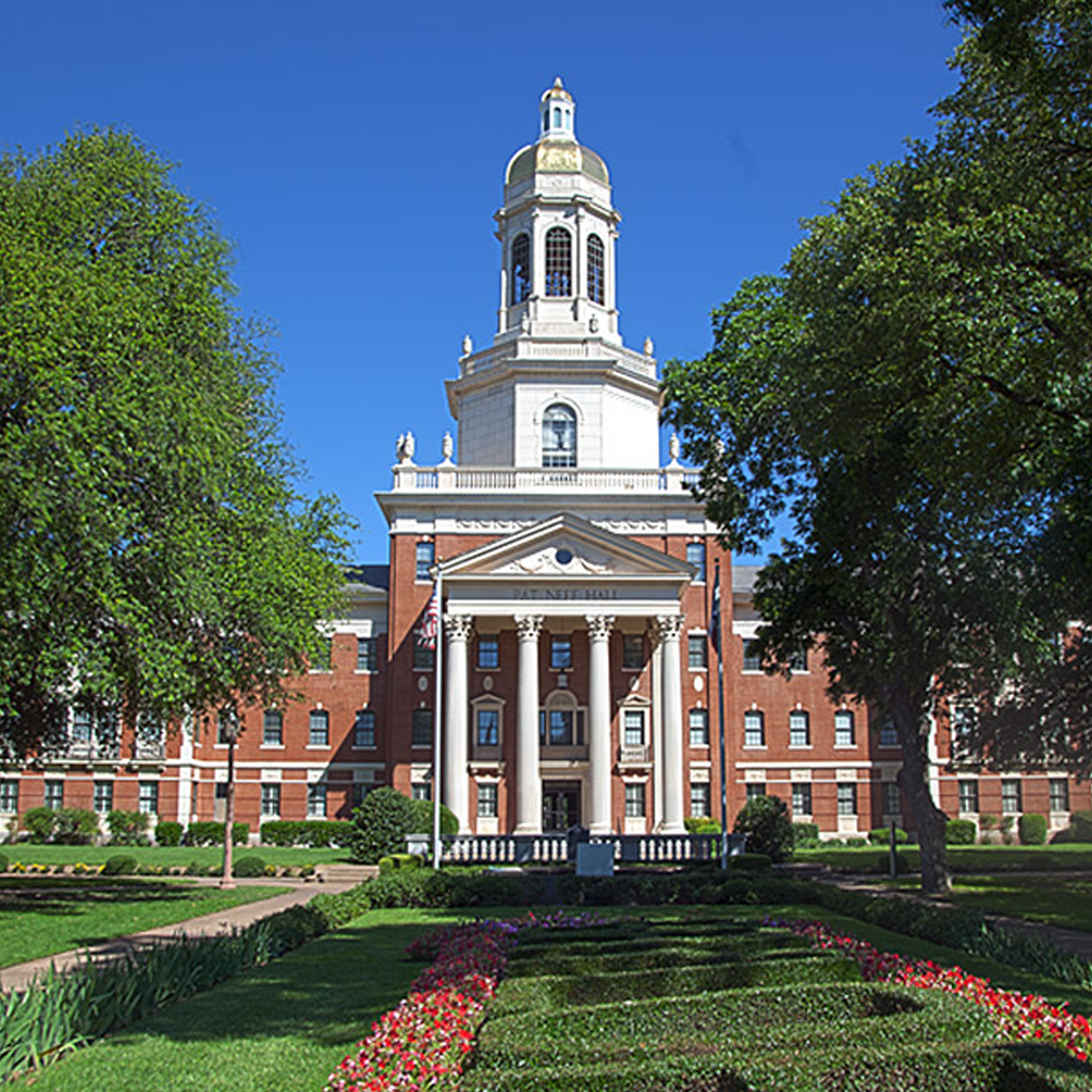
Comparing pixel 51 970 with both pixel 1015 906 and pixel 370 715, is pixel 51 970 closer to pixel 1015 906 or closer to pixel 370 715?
pixel 1015 906

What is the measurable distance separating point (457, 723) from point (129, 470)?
2818cm

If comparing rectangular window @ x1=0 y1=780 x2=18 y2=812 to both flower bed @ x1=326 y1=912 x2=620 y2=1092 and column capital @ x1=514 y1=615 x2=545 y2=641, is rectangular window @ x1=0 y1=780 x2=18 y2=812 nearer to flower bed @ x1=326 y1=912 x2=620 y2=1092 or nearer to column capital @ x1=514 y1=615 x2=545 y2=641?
column capital @ x1=514 y1=615 x2=545 y2=641

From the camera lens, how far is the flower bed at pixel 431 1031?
8.32 metres

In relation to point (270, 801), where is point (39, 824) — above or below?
below

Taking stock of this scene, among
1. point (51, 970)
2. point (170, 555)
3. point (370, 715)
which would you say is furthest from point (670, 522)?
point (51, 970)

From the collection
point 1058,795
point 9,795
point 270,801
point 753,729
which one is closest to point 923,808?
point 753,729

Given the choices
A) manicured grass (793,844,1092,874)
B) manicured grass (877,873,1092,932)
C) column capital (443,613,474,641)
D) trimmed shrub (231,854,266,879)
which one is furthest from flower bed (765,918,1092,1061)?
column capital (443,613,474,641)

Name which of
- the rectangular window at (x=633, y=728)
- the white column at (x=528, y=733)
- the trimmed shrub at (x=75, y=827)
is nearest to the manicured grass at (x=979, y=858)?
the rectangular window at (x=633, y=728)

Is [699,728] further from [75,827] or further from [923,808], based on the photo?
[75,827]

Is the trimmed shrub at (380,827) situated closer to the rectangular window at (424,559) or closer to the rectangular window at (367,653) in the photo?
the rectangular window at (424,559)

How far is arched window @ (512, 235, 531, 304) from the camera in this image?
59.2 metres

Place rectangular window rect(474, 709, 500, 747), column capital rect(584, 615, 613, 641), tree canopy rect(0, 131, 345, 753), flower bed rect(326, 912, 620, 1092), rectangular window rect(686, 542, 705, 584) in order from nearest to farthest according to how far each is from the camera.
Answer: flower bed rect(326, 912, 620, 1092), tree canopy rect(0, 131, 345, 753), column capital rect(584, 615, 613, 641), rectangular window rect(474, 709, 500, 747), rectangular window rect(686, 542, 705, 584)

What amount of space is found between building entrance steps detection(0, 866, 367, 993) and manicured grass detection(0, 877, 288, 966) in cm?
30

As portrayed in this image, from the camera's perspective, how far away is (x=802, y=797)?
56.9 m
